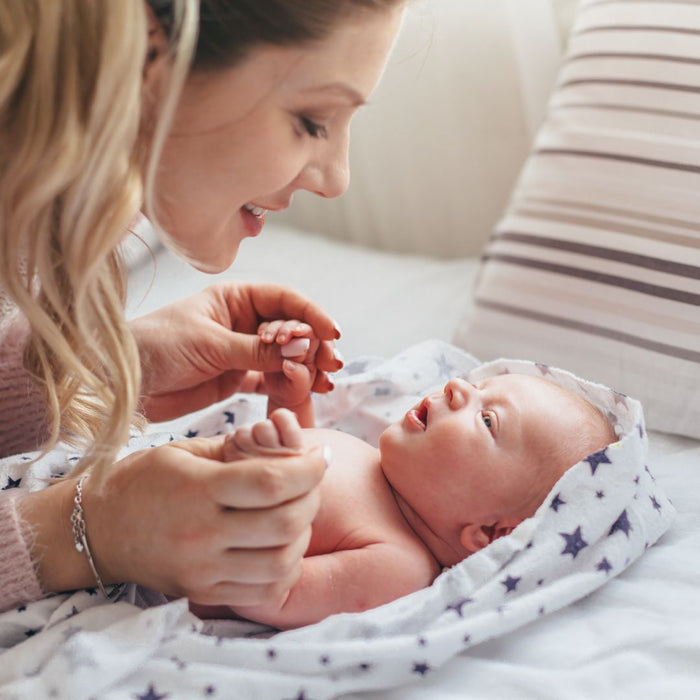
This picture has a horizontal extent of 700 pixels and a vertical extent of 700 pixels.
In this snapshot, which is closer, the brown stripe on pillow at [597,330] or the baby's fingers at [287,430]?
the baby's fingers at [287,430]

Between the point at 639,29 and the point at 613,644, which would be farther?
the point at 639,29

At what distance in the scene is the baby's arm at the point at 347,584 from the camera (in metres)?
0.90

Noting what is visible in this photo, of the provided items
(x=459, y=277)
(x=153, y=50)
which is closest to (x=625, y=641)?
(x=153, y=50)

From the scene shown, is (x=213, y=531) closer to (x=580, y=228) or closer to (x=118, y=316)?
(x=118, y=316)

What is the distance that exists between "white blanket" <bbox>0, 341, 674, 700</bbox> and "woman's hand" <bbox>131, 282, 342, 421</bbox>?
16cm

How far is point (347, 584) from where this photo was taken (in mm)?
931

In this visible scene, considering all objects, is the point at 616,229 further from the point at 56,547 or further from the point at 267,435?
the point at 56,547

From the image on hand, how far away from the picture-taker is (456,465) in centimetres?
103

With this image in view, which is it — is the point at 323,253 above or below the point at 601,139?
below

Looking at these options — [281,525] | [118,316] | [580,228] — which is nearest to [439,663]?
[281,525]

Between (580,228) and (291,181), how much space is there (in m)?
0.56

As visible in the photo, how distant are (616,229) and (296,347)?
51cm

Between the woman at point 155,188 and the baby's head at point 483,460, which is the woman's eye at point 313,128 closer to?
the woman at point 155,188

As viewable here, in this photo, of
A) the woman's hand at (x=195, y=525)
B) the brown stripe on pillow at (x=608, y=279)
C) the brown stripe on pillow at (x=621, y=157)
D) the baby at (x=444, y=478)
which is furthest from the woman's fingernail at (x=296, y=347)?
the brown stripe on pillow at (x=621, y=157)
